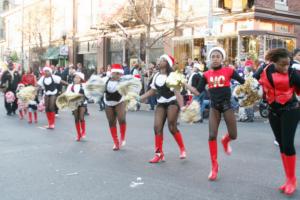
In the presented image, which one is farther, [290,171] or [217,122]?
[217,122]

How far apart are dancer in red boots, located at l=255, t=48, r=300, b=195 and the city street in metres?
0.42

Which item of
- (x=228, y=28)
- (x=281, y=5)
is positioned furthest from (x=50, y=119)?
(x=281, y=5)

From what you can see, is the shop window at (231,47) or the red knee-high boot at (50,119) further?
the shop window at (231,47)

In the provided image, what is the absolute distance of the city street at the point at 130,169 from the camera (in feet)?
18.5

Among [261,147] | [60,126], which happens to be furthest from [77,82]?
[261,147]

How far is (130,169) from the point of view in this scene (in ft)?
23.2

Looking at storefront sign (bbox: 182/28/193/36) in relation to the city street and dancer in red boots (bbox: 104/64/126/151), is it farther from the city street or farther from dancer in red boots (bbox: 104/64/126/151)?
dancer in red boots (bbox: 104/64/126/151)

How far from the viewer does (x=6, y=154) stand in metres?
8.48

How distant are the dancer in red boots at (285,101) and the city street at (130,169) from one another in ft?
1.39

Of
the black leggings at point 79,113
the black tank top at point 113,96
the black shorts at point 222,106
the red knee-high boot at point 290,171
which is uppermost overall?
the black tank top at point 113,96

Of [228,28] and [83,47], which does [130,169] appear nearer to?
[228,28]

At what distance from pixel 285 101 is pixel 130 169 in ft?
8.99

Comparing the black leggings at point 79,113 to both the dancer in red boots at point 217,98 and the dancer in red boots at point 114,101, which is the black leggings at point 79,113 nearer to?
the dancer in red boots at point 114,101

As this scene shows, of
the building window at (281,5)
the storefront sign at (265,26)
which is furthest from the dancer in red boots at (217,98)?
the building window at (281,5)
